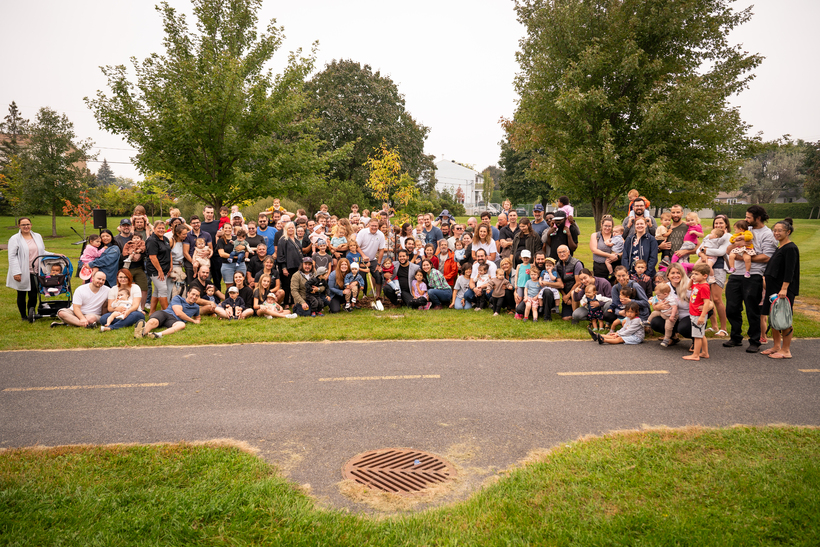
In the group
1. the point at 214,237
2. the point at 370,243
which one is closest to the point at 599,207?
the point at 370,243

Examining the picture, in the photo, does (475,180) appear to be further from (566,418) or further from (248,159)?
(566,418)

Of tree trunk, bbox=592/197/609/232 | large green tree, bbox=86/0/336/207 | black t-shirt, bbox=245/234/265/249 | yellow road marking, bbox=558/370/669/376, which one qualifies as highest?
large green tree, bbox=86/0/336/207

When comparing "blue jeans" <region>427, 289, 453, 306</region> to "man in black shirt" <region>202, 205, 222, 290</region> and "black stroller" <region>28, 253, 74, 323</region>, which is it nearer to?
"man in black shirt" <region>202, 205, 222, 290</region>

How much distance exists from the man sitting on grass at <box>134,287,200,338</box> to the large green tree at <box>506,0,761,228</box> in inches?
477

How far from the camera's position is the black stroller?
34.8 ft

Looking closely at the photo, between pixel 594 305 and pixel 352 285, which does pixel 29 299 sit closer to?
pixel 352 285

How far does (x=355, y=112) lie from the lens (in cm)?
3853

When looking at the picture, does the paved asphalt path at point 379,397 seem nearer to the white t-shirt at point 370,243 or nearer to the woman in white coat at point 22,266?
the woman in white coat at point 22,266

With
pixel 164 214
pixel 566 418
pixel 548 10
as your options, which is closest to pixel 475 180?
pixel 164 214

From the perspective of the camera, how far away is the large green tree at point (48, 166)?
36688 millimetres

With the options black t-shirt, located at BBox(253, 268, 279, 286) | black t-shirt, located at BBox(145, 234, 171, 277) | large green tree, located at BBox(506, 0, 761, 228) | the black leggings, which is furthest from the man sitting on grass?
large green tree, located at BBox(506, 0, 761, 228)

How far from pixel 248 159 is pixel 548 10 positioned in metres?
11.2

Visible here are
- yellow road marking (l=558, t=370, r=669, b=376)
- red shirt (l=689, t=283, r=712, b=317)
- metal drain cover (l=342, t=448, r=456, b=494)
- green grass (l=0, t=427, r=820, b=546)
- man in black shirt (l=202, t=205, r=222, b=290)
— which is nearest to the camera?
green grass (l=0, t=427, r=820, b=546)

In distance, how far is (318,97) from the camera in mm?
36875
